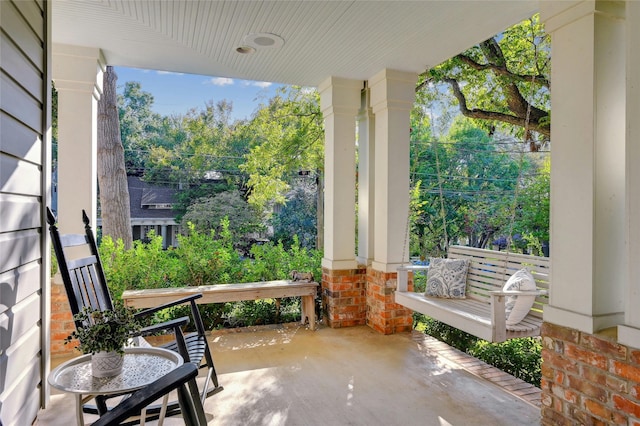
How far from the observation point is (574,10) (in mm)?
2238

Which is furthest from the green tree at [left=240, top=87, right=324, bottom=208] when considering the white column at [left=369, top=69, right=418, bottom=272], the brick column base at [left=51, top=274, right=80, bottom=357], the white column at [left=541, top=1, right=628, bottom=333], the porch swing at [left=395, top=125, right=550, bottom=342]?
the white column at [left=541, top=1, right=628, bottom=333]

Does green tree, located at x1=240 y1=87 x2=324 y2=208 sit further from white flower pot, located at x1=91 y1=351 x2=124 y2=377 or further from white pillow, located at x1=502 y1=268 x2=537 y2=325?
white flower pot, located at x1=91 y1=351 x2=124 y2=377

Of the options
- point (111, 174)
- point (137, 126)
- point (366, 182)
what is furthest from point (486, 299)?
point (137, 126)

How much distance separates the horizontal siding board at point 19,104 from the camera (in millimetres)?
1499

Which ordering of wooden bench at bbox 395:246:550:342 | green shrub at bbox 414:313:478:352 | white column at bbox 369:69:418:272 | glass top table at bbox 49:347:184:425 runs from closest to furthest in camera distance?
glass top table at bbox 49:347:184:425, wooden bench at bbox 395:246:550:342, white column at bbox 369:69:418:272, green shrub at bbox 414:313:478:352

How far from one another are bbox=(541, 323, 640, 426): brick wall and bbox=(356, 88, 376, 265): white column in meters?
2.30

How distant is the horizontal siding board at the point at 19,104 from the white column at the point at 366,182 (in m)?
3.21

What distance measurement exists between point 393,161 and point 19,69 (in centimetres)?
314

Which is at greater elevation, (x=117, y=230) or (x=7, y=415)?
(x=117, y=230)

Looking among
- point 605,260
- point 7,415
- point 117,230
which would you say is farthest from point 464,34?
point 117,230

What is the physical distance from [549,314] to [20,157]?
2721mm

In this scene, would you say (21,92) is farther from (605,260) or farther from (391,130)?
(391,130)

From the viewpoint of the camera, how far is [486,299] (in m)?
3.45

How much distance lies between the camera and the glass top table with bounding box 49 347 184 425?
5.28 ft
